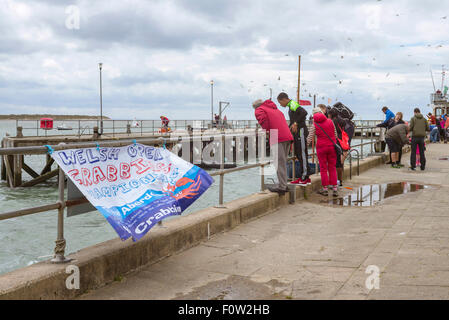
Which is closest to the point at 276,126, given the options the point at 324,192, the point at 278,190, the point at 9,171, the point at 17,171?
the point at 278,190

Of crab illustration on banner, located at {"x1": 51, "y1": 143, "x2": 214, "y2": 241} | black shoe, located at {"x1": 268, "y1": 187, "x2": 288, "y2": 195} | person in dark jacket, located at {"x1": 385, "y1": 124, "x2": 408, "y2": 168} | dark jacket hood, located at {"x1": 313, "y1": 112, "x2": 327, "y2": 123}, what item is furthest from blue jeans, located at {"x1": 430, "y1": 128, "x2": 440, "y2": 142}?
crab illustration on banner, located at {"x1": 51, "y1": 143, "x2": 214, "y2": 241}

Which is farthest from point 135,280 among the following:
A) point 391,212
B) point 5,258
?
point 5,258

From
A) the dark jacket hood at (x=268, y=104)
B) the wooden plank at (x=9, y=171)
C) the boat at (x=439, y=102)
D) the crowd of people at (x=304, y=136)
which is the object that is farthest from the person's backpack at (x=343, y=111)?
the boat at (x=439, y=102)

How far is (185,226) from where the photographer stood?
5.76m

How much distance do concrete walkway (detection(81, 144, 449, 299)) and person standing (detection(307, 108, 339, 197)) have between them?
65.8 inches

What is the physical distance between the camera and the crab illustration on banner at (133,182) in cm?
448

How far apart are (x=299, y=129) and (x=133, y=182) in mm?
5086

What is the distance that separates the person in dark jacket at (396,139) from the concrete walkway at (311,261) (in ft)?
25.1

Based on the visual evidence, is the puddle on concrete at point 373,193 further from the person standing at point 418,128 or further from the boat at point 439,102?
the boat at point 439,102

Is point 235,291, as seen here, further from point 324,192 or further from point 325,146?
point 324,192

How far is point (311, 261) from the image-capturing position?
531 centimetres

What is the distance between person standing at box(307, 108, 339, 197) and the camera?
376 inches
